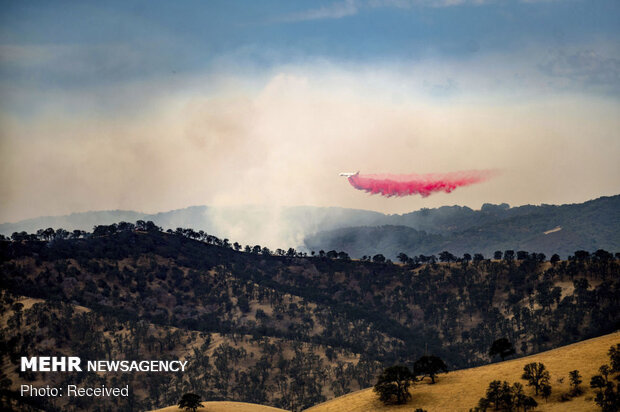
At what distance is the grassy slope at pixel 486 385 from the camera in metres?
139

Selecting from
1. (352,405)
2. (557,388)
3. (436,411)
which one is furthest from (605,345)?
(352,405)

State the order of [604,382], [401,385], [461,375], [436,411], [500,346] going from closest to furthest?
[604,382] < [436,411] < [401,385] < [461,375] < [500,346]

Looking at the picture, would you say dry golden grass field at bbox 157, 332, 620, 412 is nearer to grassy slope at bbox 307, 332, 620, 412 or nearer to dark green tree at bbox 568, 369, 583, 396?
grassy slope at bbox 307, 332, 620, 412

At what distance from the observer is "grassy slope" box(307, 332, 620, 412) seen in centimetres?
13875

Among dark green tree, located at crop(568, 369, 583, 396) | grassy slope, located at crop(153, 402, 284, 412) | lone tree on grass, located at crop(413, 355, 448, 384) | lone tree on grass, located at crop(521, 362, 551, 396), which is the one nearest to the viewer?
dark green tree, located at crop(568, 369, 583, 396)

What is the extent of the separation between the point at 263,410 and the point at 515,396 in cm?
7163

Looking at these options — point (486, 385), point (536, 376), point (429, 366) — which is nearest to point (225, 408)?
point (429, 366)

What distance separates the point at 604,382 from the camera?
134 m

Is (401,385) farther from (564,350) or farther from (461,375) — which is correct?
(564,350)

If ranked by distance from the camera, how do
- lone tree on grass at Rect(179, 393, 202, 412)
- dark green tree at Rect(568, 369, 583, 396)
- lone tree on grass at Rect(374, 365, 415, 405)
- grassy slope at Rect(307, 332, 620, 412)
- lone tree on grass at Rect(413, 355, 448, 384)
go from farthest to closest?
lone tree on grass at Rect(413, 355, 448, 384), lone tree on grass at Rect(179, 393, 202, 412), lone tree on grass at Rect(374, 365, 415, 405), grassy slope at Rect(307, 332, 620, 412), dark green tree at Rect(568, 369, 583, 396)

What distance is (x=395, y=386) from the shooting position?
160 meters

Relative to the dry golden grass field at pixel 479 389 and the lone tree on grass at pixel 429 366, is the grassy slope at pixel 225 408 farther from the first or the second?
the lone tree on grass at pixel 429 366

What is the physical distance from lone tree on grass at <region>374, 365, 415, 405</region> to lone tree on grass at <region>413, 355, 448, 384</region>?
27.7ft

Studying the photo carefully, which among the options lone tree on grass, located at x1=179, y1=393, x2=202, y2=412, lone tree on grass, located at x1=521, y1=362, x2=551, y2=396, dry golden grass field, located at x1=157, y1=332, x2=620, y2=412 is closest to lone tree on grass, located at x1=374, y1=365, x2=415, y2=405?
dry golden grass field, located at x1=157, y1=332, x2=620, y2=412
